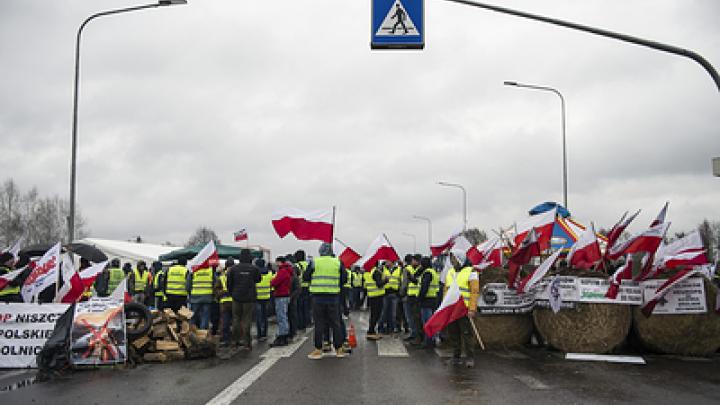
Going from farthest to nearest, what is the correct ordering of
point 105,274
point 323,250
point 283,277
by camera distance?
point 105,274, point 283,277, point 323,250

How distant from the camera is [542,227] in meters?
14.5

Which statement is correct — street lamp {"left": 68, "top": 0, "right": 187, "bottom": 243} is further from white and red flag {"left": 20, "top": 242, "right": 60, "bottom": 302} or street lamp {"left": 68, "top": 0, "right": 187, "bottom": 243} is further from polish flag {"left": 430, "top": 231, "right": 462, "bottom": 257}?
polish flag {"left": 430, "top": 231, "right": 462, "bottom": 257}

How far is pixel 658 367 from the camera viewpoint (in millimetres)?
10102

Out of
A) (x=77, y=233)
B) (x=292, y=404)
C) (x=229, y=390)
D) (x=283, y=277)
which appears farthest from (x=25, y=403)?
(x=77, y=233)

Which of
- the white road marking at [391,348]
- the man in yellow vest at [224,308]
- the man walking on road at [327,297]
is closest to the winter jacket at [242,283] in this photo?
the man in yellow vest at [224,308]

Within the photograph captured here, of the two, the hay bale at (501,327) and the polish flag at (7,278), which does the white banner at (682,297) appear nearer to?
the hay bale at (501,327)

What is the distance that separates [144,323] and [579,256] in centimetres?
850

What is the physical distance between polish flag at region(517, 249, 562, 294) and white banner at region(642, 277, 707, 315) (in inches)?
68.9

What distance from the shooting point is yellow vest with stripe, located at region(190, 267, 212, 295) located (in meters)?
13.9

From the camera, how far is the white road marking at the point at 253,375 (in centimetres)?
737

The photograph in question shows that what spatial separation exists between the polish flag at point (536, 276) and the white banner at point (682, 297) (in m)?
1.75

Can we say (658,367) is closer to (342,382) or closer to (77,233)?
(342,382)

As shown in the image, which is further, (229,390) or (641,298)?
(641,298)

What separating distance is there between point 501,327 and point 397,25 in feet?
20.5
